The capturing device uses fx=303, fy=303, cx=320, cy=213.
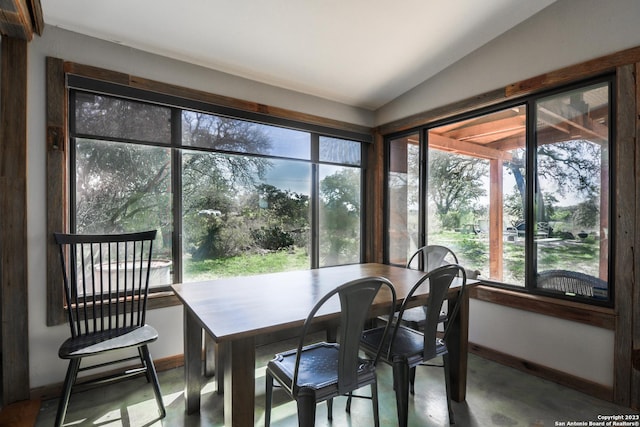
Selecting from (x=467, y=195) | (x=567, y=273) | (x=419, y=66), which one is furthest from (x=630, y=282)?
(x=419, y=66)

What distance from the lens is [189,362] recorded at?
1.91 meters

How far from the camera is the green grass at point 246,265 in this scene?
8.89 ft

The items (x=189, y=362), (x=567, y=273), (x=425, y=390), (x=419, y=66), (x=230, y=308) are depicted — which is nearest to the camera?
(x=230, y=308)

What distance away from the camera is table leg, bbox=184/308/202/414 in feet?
6.26

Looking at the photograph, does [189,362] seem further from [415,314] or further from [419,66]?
[419,66]

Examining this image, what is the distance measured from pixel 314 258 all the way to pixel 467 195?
69.2 inches

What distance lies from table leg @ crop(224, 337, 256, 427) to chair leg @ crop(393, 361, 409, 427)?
2.63 ft

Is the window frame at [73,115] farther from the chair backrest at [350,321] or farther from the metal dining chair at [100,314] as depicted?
the chair backrest at [350,321]

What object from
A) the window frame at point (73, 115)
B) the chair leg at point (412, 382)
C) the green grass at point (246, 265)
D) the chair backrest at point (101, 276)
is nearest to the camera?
the chair backrest at point (101, 276)

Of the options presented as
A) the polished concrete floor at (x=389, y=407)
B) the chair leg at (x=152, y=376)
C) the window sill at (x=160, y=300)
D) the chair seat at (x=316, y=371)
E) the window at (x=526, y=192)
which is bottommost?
the polished concrete floor at (x=389, y=407)

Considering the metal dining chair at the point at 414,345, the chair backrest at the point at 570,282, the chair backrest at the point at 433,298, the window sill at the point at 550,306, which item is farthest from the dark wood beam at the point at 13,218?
the chair backrest at the point at 570,282

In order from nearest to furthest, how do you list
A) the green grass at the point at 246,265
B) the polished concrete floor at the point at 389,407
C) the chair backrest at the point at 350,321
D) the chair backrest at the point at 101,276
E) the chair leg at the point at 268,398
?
1. the chair backrest at the point at 350,321
2. the chair leg at the point at 268,398
3. the polished concrete floor at the point at 389,407
4. the chair backrest at the point at 101,276
5. the green grass at the point at 246,265

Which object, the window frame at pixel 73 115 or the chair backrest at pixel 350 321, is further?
the window frame at pixel 73 115

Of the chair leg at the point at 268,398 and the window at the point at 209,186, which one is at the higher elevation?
the window at the point at 209,186
